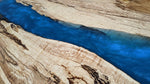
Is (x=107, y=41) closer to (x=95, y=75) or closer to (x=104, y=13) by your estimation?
(x=104, y=13)

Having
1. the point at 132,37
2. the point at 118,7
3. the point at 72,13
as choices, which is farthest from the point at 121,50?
the point at 72,13

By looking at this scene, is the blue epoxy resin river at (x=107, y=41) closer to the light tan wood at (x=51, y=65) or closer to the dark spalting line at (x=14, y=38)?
the light tan wood at (x=51, y=65)

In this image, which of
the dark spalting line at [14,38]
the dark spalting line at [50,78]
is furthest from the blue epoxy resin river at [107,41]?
the dark spalting line at [50,78]

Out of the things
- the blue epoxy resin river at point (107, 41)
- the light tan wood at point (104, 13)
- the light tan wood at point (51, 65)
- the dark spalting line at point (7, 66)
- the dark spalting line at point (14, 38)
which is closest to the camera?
the light tan wood at point (51, 65)

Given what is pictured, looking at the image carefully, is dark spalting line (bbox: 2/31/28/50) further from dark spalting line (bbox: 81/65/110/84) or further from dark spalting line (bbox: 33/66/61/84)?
dark spalting line (bbox: 81/65/110/84)

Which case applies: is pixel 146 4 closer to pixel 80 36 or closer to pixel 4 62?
pixel 80 36

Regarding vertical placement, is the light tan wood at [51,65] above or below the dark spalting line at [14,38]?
below

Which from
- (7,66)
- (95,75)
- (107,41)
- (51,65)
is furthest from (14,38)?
(107,41)

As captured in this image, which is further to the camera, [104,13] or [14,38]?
[104,13]
